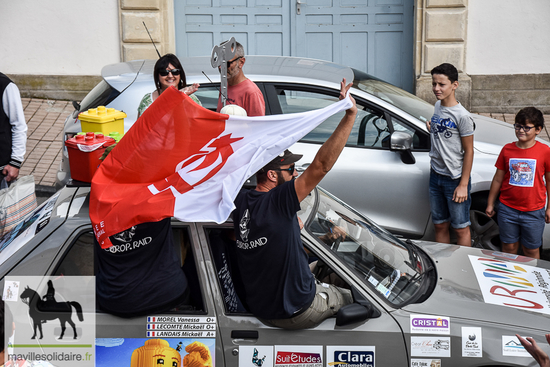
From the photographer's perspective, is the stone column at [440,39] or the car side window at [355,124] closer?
the car side window at [355,124]

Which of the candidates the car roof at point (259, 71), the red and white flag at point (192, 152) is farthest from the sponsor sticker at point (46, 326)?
the car roof at point (259, 71)

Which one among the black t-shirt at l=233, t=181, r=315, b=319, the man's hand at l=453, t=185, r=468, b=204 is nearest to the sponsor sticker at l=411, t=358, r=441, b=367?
the black t-shirt at l=233, t=181, r=315, b=319

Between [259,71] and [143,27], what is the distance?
17.9 ft

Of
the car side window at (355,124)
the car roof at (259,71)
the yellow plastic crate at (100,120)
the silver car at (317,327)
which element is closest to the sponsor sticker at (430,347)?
the silver car at (317,327)

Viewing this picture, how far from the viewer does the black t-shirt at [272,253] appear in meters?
3.11

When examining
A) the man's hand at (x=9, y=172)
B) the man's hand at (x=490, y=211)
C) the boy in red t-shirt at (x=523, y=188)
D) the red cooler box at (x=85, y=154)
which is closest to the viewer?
the red cooler box at (x=85, y=154)

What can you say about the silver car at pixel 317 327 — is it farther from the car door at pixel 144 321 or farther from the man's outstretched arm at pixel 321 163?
the man's outstretched arm at pixel 321 163

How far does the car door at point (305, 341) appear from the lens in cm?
317

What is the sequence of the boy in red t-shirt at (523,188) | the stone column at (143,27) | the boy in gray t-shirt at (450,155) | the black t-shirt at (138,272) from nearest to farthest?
the black t-shirt at (138,272) → the boy in red t-shirt at (523,188) → the boy in gray t-shirt at (450,155) → the stone column at (143,27)

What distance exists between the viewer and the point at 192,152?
3.35m

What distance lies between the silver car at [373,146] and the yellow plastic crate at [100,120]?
1.50 meters

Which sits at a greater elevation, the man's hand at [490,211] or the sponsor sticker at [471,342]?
the man's hand at [490,211]

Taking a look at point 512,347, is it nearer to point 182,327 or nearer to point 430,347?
point 430,347

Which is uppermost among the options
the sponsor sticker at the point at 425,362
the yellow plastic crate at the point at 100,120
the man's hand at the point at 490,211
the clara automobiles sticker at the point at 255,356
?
the yellow plastic crate at the point at 100,120
